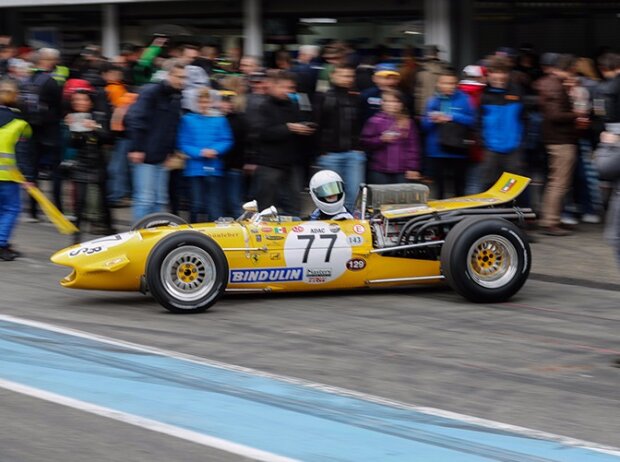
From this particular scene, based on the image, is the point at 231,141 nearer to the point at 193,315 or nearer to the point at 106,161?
the point at 106,161

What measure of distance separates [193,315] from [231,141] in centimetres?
338

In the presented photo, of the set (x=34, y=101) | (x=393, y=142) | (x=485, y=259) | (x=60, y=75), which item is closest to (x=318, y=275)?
(x=485, y=259)

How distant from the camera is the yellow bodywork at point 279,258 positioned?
9.59 metres

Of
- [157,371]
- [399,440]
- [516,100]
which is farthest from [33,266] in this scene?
[399,440]

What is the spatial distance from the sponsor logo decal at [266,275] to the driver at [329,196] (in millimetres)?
655

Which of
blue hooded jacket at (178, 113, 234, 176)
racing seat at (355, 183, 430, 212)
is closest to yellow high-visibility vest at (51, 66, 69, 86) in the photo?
blue hooded jacket at (178, 113, 234, 176)

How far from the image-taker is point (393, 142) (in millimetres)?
12344

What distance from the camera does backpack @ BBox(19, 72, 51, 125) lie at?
557 inches

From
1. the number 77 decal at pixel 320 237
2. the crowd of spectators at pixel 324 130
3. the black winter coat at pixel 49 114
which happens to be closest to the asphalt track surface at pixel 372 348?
the number 77 decal at pixel 320 237

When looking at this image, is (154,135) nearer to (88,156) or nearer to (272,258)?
(88,156)

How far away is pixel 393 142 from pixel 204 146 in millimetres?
1963

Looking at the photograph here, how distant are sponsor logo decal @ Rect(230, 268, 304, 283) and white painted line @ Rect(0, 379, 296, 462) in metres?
2.83

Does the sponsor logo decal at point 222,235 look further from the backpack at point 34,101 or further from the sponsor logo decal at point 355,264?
the backpack at point 34,101

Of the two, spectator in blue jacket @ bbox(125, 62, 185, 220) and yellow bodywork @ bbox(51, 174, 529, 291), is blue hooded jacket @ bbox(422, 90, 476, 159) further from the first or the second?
spectator in blue jacket @ bbox(125, 62, 185, 220)
